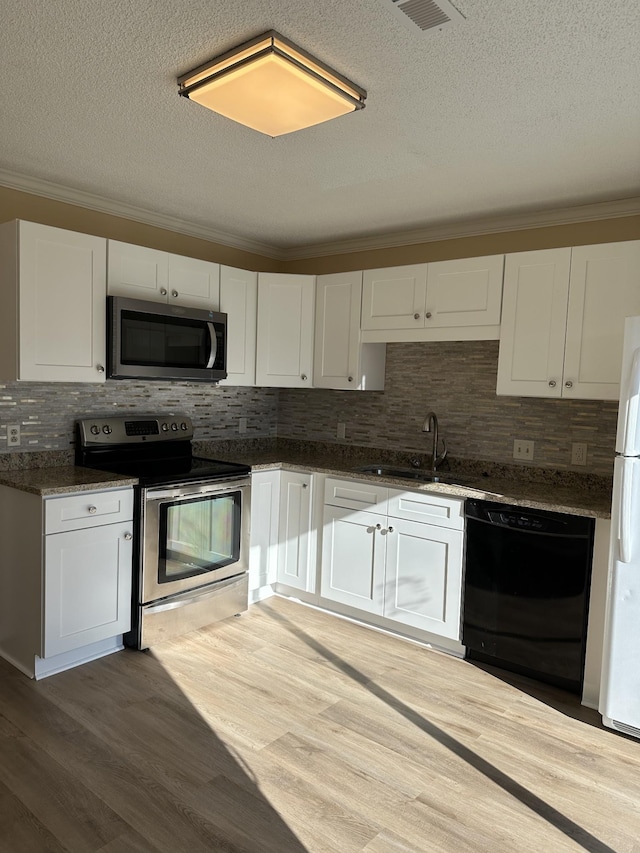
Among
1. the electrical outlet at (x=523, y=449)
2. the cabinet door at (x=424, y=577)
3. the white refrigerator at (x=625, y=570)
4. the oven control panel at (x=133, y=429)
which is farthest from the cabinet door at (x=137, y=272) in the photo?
the white refrigerator at (x=625, y=570)

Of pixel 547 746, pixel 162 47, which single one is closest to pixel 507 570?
pixel 547 746

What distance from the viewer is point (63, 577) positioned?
2.89 m

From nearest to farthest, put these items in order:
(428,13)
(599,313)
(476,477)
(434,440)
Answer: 1. (428,13)
2. (599,313)
3. (476,477)
4. (434,440)

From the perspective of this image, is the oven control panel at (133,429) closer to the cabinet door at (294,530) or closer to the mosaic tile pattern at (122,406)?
the mosaic tile pattern at (122,406)

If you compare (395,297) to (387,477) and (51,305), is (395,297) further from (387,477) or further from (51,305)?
(51,305)

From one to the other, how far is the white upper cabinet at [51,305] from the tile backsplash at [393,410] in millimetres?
323

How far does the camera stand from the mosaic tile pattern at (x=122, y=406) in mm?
3283

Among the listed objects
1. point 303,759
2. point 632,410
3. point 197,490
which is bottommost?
point 303,759

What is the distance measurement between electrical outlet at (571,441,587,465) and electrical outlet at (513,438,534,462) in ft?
0.77

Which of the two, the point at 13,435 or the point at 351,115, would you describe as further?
the point at 13,435

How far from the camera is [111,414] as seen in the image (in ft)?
12.1

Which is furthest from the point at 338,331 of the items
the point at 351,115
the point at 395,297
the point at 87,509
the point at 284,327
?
the point at 87,509

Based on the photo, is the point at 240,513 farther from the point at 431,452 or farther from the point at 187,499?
the point at 431,452

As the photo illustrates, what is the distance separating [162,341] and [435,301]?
1563 mm
